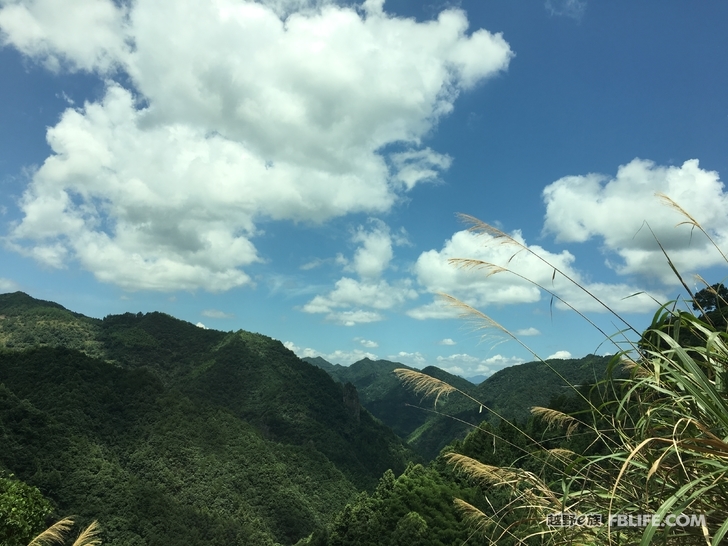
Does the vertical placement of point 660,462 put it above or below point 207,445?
above

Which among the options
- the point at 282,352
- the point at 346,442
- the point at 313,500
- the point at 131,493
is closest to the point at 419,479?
the point at 131,493

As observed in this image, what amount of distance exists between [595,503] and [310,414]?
115284 mm

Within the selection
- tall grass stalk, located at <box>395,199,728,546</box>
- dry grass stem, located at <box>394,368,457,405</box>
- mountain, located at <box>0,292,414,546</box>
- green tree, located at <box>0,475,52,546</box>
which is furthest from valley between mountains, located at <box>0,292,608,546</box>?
tall grass stalk, located at <box>395,199,728,546</box>

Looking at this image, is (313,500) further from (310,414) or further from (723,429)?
(723,429)

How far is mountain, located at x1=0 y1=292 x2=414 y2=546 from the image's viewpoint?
49.5m

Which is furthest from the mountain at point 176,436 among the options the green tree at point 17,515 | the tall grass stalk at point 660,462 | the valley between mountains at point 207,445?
the tall grass stalk at point 660,462

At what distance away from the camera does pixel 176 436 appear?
69.7 meters

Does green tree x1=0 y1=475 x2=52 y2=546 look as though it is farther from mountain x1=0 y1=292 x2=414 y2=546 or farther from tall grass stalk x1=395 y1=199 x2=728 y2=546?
mountain x1=0 y1=292 x2=414 y2=546

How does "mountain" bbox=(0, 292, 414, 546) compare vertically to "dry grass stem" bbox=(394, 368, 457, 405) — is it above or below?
below

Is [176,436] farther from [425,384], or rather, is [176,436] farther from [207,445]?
[425,384]

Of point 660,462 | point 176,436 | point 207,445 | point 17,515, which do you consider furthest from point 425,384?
point 207,445

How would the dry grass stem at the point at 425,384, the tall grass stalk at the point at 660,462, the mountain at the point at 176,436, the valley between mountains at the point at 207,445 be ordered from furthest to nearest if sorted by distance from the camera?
the mountain at the point at 176,436, the valley between mountains at the point at 207,445, the dry grass stem at the point at 425,384, the tall grass stalk at the point at 660,462

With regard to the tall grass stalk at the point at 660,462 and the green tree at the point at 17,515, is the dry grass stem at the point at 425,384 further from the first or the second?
the green tree at the point at 17,515

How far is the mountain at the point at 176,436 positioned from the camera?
49.5 m
